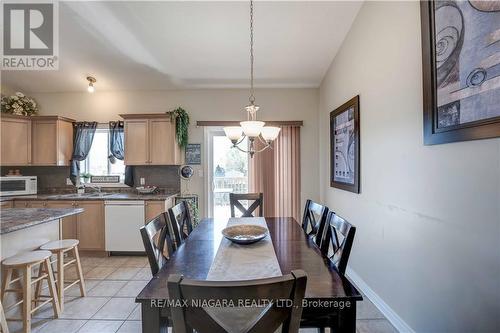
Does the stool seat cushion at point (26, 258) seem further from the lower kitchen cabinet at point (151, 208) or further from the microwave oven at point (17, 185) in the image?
the microwave oven at point (17, 185)

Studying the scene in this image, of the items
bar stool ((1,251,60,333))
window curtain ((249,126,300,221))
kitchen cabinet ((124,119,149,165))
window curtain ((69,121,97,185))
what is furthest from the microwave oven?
window curtain ((249,126,300,221))

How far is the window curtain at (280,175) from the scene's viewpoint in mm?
4047

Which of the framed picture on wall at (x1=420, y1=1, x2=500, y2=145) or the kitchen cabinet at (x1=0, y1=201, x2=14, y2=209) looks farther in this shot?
the kitchen cabinet at (x1=0, y1=201, x2=14, y2=209)

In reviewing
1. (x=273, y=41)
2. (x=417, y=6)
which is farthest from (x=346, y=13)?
(x=417, y=6)

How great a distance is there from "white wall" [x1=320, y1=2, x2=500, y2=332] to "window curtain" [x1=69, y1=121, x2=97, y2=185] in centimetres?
411

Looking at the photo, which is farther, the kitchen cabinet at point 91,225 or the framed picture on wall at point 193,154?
the framed picture on wall at point 193,154

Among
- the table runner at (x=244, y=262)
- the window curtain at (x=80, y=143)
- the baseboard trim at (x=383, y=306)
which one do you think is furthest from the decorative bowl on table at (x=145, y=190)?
the baseboard trim at (x=383, y=306)

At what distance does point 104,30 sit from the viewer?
300 centimetres

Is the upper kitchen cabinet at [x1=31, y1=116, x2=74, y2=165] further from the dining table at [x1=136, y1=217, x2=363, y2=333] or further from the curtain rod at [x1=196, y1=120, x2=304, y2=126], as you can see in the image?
the dining table at [x1=136, y1=217, x2=363, y2=333]

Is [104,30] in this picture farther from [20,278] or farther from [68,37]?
[20,278]

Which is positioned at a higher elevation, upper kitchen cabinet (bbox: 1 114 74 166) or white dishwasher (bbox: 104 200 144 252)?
upper kitchen cabinet (bbox: 1 114 74 166)

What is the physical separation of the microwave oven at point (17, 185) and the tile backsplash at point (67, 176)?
0.85ft

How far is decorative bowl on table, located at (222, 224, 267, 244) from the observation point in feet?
5.75

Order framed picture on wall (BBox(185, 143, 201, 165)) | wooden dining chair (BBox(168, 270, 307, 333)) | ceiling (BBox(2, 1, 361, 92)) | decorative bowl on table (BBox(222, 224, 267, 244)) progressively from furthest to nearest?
1. framed picture on wall (BBox(185, 143, 201, 165))
2. ceiling (BBox(2, 1, 361, 92))
3. decorative bowl on table (BBox(222, 224, 267, 244))
4. wooden dining chair (BBox(168, 270, 307, 333))
